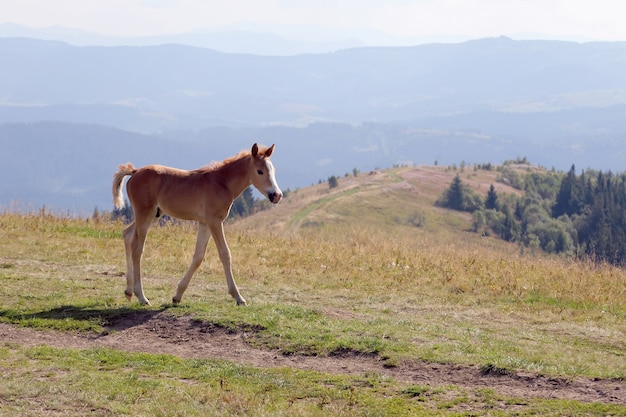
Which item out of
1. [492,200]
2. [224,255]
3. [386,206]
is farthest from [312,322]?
[492,200]

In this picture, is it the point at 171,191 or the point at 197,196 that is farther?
the point at 171,191

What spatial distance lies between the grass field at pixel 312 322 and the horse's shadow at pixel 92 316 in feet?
0.16

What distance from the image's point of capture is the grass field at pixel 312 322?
31.4ft

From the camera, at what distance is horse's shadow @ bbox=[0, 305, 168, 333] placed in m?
13.1

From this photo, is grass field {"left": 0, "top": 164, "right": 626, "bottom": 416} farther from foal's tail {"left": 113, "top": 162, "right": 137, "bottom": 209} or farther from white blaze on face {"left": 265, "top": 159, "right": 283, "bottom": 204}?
white blaze on face {"left": 265, "top": 159, "right": 283, "bottom": 204}

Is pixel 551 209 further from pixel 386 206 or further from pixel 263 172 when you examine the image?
pixel 263 172

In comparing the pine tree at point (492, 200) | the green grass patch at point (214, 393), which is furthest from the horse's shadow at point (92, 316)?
the pine tree at point (492, 200)

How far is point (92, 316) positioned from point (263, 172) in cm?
381

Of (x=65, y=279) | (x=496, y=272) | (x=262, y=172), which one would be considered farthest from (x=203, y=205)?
(x=496, y=272)

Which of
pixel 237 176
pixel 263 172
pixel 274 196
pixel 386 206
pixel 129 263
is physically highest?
pixel 263 172

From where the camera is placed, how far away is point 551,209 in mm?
92000

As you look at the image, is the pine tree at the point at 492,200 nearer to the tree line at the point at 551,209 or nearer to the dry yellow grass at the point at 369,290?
the tree line at the point at 551,209

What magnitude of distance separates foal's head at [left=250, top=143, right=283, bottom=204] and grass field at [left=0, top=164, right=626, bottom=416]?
2.06 metres

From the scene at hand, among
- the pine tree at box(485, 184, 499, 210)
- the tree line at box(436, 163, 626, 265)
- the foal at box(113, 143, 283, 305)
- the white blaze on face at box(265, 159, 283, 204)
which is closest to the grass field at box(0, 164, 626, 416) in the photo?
the foal at box(113, 143, 283, 305)
